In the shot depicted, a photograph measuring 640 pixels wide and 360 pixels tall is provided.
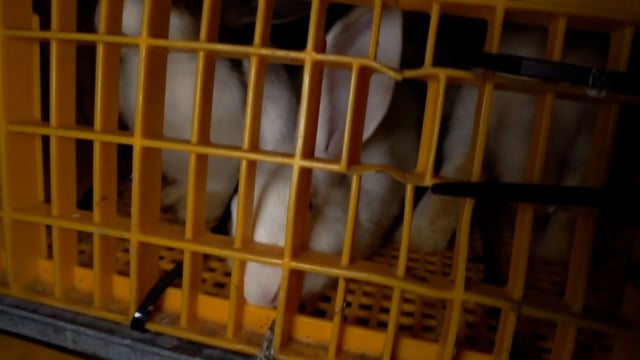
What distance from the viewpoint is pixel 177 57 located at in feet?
2.67

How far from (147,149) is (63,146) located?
0.37 feet

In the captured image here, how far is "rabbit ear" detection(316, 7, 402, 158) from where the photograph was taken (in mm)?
616

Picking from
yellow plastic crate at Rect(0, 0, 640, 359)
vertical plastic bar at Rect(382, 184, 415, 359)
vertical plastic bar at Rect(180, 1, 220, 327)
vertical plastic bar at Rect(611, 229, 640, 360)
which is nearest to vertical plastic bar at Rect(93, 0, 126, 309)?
yellow plastic crate at Rect(0, 0, 640, 359)

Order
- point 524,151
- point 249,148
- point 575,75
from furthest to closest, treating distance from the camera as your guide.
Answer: point 524,151 → point 249,148 → point 575,75

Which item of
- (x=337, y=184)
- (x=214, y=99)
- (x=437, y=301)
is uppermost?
(x=214, y=99)

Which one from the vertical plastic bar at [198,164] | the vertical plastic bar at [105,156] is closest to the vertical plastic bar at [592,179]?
the vertical plastic bar at [198,164]

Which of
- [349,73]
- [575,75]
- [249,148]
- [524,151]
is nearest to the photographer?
[575,75]

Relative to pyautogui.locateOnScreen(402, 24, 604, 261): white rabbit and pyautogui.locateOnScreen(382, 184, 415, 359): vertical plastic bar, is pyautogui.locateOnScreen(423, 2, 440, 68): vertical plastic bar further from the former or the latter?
pyautogui.locateOnScreen(402, 24, 604, 261): white rabbit

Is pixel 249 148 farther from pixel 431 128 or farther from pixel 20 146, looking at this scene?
pixel 20 146

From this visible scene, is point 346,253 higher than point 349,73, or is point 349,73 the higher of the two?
point 349,73

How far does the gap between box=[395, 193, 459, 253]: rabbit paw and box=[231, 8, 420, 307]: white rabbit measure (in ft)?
0.19

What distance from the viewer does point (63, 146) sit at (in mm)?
626

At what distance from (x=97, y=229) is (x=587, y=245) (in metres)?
0.50

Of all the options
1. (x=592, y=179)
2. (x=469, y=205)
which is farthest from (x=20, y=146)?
(x=592, y=179)
